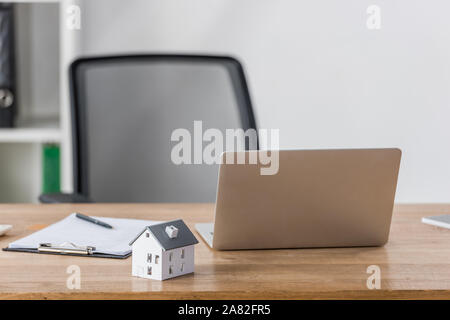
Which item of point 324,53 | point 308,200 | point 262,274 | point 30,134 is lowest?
point 262,274

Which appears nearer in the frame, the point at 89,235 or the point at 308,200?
the point at 308,200

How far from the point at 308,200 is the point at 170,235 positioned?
0.85ft

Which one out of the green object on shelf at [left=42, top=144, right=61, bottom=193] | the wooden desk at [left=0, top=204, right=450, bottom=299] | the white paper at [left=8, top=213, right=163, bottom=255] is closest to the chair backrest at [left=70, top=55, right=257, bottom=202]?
the green object on shelf at [left=42, top=144, right=61, bottom=193]

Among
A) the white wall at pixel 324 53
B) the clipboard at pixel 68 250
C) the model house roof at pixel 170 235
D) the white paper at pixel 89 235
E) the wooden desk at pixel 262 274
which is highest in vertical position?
the white wall at pixel 324 53

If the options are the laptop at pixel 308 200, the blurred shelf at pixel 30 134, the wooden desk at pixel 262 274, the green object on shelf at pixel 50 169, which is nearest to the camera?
the wooden desk at pixel 262 274

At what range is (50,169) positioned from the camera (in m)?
2.45

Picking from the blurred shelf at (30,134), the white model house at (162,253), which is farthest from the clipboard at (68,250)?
the blurred shelf at (30,134)

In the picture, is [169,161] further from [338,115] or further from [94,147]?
[338,115]

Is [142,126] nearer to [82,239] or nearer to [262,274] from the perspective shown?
[82,239]

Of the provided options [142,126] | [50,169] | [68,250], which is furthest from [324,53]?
[68,250]

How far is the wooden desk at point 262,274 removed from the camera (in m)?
0.93

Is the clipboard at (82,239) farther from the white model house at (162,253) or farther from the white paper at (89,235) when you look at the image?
the white model house at (162,253)

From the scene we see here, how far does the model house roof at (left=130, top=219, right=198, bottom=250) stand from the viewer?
978mm

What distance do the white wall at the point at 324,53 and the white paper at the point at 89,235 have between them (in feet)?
4.39
